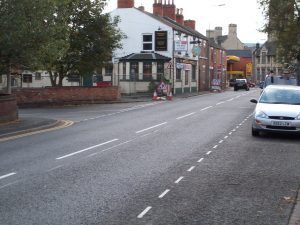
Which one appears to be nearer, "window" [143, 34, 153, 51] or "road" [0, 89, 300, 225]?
"road" [0, 89, 300, 225]

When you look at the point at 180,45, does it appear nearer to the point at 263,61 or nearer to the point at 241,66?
the point at 263,61

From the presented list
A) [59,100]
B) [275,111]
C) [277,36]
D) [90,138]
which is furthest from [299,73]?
[90,138]

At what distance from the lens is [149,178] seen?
909 cm

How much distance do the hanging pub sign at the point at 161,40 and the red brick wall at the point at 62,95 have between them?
1466cm

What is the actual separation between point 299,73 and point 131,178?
88.8 feet

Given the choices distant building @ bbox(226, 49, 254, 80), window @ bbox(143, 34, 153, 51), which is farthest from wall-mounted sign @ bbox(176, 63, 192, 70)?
distant building @ bbox(226, 49, 254, 80)

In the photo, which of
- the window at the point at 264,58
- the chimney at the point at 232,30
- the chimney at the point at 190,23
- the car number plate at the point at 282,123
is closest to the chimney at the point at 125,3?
the chimney at the point at 190,23

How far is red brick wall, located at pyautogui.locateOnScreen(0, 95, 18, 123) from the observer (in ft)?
62.0

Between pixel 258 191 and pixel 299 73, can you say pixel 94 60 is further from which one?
pixel 258 191

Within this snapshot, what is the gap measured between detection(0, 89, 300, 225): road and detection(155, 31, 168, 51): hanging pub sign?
3484 cm

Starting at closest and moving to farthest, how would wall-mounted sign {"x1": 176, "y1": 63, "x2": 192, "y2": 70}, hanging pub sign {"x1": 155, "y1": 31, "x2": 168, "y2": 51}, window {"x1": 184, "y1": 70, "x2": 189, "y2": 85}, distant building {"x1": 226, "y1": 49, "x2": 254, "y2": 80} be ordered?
hanging pub sign {"x1": 155, "y1": 31, "x2": 168, "y2": 51}
wall-mounted sign {"x1": 176, "y1": 63, "x2": 192, "y2": 70}
window {"x1": 184, "y1": 70, "x2": 189, "y2": 85}
distant building {"x1": 226, "y1": 49, "x2": 254, "y2": 80}

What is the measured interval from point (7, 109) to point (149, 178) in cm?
1161

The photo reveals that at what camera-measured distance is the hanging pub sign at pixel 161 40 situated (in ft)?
164

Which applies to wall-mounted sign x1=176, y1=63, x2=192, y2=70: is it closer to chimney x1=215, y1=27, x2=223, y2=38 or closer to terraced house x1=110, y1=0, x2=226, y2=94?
terraced house x1=110, y1=0, x2=226, y2=94
